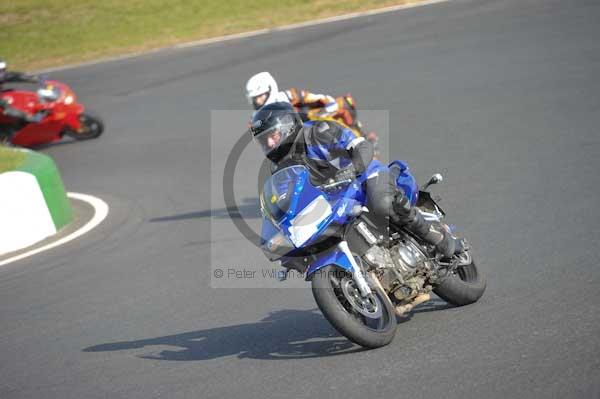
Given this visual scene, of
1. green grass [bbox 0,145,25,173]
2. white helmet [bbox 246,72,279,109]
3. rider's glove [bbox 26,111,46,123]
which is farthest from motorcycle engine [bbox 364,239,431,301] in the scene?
rider's glove [bbox 26,111,46,123]

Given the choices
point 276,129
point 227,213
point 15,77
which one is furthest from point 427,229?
point 15,77

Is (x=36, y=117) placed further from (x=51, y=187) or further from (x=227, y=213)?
(x=227, y=213)

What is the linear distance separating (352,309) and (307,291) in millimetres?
1816

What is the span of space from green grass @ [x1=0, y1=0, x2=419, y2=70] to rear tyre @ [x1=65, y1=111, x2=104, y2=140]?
24.8ft

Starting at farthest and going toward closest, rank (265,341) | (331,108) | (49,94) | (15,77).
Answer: (49,94) → (15,77) → (331,108) → (265,341)

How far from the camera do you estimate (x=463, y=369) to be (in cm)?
493

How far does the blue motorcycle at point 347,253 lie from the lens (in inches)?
212

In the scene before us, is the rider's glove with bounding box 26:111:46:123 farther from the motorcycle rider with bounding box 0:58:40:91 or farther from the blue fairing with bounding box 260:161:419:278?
the blue fairing with bounding box 260:161:419:278

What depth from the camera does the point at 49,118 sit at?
1532 centimetres

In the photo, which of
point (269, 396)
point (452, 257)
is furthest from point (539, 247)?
point (269, 396)

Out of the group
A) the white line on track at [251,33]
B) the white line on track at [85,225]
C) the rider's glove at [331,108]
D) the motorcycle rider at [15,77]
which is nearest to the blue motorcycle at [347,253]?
the rider's glove at [331,108]

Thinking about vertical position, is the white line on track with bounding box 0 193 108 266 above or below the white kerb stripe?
below

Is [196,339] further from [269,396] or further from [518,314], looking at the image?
[518,314]

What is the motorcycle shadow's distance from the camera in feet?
19.1
